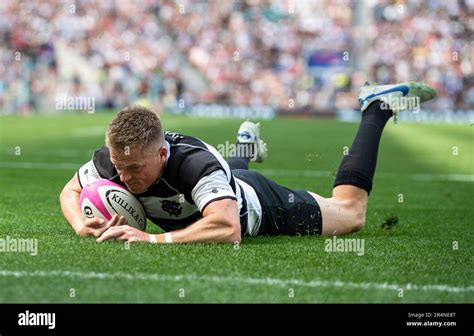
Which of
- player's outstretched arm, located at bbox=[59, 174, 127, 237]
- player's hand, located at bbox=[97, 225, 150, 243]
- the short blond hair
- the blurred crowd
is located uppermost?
the blurred crowd

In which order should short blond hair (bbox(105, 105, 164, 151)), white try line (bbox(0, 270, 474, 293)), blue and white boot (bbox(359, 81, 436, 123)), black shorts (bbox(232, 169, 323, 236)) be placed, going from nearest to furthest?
white try line (bbox(0, 270, 474, 293)), short blond hair (bbox(105, 105, 164, 151)), black shorts (bbox(232, 169, 323, 236)), blue and white boot (bbox(359, 81, 436, 123))

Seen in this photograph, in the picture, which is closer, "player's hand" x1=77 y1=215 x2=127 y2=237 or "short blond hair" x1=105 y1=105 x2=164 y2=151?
"short blond hair" x1=105 y1=105 x2=164 y2=151

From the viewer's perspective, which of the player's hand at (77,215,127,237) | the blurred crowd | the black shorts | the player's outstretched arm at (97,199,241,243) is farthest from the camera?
the blurred crowd

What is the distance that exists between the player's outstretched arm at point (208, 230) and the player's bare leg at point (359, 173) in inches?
52.4

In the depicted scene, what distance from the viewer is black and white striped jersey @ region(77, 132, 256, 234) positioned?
6.17m

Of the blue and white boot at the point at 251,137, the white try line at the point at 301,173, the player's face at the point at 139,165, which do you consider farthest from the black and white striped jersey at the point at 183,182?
the white try line at the point at 301,173

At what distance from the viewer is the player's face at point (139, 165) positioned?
5949 millimetres

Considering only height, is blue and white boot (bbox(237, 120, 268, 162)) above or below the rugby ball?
above

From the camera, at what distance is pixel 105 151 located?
6.67 meters

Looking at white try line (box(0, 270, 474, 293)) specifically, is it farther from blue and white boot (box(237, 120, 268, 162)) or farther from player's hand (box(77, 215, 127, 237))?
blue and white boot (box(237, 120, 268, 162))

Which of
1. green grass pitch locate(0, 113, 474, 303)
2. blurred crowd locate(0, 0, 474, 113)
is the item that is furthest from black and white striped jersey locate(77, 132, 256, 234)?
blurred crowd locate(0, 0, 474, 113)

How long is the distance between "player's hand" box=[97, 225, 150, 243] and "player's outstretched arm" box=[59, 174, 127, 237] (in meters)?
0.15

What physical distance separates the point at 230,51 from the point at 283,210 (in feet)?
118
